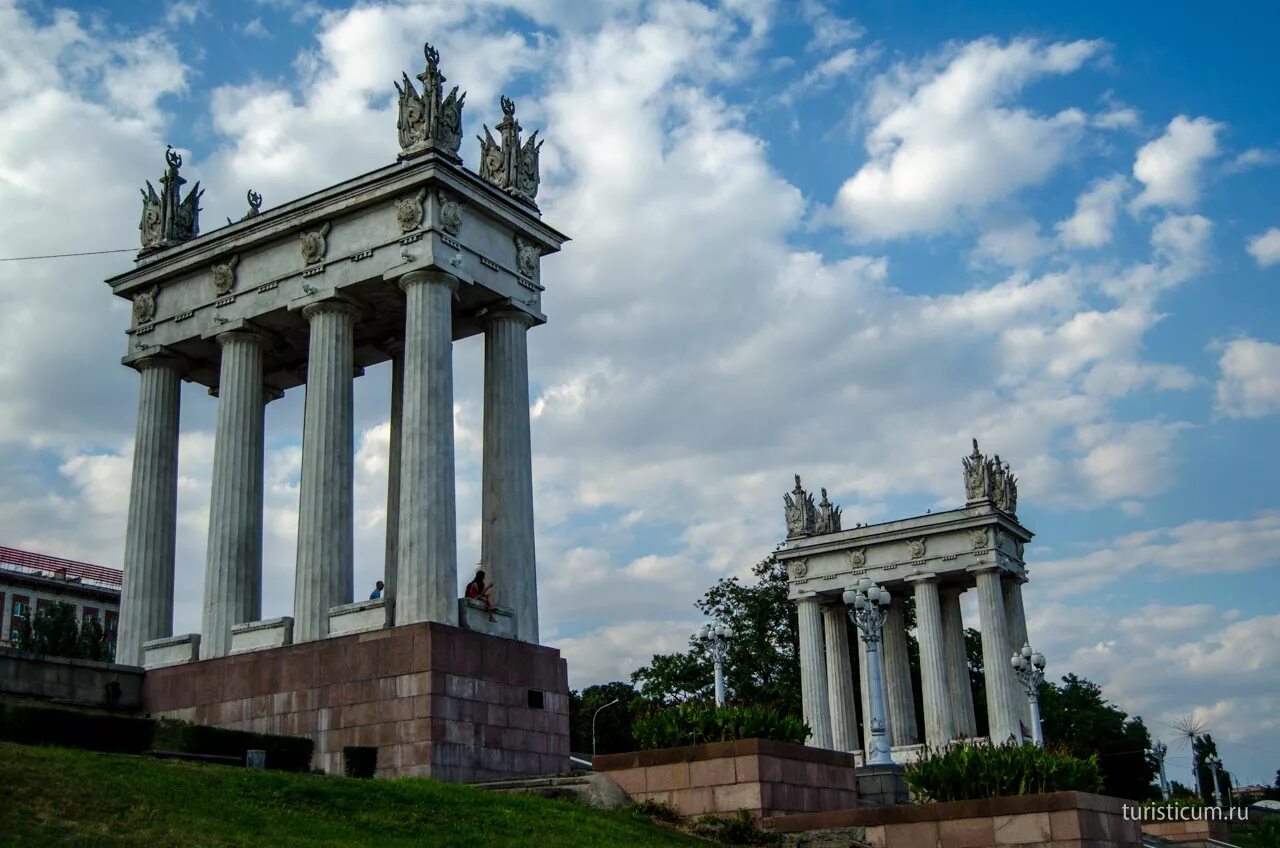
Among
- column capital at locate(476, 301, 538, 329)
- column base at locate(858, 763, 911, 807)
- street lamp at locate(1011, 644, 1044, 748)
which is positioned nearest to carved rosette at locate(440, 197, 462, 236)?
column capital at locate(476, 301, 538, 329)

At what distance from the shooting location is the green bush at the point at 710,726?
2773 cm

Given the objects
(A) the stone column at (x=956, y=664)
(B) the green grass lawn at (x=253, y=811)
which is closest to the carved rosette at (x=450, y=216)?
(B) the green grass lawn at (x=253, y=811)

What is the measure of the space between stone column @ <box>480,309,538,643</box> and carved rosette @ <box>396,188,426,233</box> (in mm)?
3603

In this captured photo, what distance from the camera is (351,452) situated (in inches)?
1332

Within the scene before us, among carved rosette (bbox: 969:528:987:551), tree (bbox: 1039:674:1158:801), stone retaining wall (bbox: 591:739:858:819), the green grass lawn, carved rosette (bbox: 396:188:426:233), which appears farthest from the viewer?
tree (bbox: 1039:674:1158:801)

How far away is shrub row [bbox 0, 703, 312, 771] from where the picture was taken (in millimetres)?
21953

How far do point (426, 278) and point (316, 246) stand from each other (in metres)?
3.98

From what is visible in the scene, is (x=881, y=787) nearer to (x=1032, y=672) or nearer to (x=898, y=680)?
(x=1032, y=672)

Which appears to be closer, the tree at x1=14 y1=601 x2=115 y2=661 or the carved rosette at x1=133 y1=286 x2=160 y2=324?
the carved rosette at x1=133 y1=286 x2=160 y2=324


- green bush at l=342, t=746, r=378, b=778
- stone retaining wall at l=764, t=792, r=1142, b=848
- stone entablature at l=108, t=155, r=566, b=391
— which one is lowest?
stone retaining wall at l=764, t=792, r=1142, b=848

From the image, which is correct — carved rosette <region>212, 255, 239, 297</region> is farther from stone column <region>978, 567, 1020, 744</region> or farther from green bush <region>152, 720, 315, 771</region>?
stone column <region>978, 567, 1020, 744</region>

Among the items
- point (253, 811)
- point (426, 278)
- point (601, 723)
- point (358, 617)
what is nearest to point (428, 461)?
point (358, 617)

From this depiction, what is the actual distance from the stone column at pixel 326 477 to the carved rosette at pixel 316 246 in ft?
4.18

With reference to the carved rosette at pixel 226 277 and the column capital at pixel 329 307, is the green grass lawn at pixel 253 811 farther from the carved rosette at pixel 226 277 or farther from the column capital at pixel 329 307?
the carved rosette at pixel 226 277
